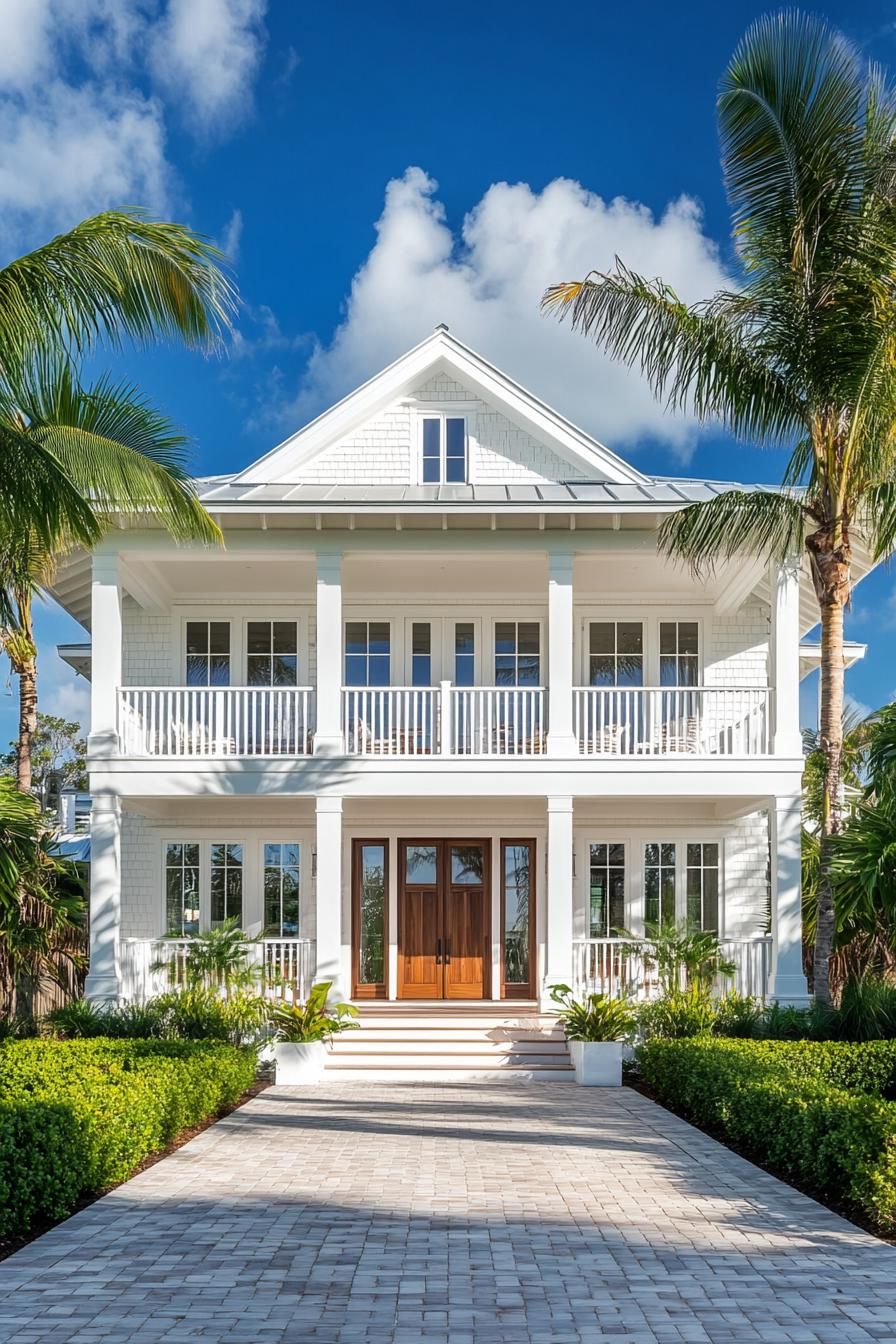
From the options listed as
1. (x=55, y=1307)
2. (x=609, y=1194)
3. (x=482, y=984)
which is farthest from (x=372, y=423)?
A: (x=55, y=1307)

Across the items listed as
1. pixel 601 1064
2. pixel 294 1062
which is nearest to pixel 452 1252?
pixel 601 1064

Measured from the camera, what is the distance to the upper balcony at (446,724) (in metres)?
17.2

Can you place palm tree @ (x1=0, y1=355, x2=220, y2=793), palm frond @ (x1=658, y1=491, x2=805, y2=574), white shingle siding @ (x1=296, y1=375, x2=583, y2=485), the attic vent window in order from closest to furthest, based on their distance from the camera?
palm tree @ (x1=0, y1=355, x2=220, y2=793) → palm frond @ (x1=658, y1=491, x2=805, y2=574) → white shingle siding @ (x1=296, y1=375, x2=583, y2=485) → the attic vent window

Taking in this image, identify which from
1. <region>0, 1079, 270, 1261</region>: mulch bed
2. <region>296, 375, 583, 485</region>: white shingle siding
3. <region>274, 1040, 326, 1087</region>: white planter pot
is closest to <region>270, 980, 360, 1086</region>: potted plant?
<region>274, 1040, 326, 1087</region>: white planter pot

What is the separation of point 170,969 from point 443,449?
8.32 meters

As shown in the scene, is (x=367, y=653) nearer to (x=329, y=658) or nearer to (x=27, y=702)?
(x=329, y=658)

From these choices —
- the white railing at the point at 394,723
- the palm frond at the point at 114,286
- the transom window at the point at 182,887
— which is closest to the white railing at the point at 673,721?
the white railing at the point at 394,723

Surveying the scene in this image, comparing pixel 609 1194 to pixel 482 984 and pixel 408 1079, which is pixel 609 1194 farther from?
pixel 482 984

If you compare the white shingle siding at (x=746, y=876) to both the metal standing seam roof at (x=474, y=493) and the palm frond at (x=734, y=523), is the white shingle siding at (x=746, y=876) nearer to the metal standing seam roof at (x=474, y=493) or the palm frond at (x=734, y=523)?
the metal standing seam roof at (x=474, y=493)

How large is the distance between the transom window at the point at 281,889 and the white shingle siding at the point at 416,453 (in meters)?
5.69

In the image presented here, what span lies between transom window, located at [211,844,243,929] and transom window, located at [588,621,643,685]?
610 centimetres

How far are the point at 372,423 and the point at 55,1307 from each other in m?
14.5

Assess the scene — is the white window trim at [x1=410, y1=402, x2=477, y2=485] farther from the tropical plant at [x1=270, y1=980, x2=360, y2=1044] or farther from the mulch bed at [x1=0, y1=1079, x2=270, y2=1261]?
the mulch bed at [x1=0, y1=1079, x2=270, y2=1261]

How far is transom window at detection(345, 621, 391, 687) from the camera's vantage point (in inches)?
773
